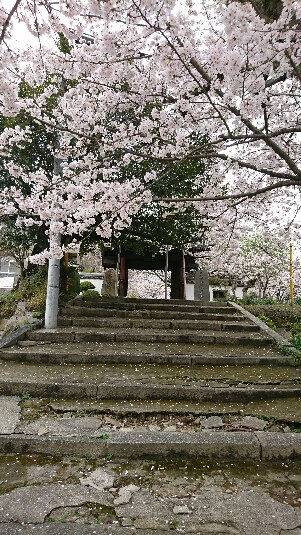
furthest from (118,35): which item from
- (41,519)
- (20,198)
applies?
(41,519)

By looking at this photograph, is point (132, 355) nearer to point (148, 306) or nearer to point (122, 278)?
point (148, 306)

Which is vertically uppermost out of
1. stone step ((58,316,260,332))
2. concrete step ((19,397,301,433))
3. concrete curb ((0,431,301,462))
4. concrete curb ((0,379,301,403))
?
stone step ((58,316,260,332))

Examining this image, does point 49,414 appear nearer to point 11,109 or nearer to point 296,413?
point 296,413

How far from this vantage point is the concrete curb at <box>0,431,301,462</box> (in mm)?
3533

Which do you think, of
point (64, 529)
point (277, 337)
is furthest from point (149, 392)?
point (277, 337)

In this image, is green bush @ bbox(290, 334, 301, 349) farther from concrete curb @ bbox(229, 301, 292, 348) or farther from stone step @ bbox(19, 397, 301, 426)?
stone step @ bbox(19, 397, 301, 426)

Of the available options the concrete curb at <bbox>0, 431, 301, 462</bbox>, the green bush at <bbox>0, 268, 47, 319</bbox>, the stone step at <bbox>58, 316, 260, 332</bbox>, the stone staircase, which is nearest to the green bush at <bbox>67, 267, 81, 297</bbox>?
the green bush at <bbox>0, 268, 47, 319</bbox>

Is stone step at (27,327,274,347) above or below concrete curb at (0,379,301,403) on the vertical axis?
above

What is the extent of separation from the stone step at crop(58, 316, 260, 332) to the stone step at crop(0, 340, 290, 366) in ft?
4.70

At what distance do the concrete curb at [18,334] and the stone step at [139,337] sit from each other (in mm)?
160

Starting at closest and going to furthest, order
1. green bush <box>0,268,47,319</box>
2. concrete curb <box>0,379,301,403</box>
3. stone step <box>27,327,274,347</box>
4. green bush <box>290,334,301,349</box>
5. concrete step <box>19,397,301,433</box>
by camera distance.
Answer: concrete step <box>19,397,301,433</box>, concrete curb <box>0,379,301,403</box>, green bush <box>290,334,301,349</box>, stone step <box>27,327,274,347</box>, green bush <box>0,268,47,319</box>

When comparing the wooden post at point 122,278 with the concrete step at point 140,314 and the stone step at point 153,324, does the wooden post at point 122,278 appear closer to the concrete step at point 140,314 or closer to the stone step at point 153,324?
the concrete step at point 140,314

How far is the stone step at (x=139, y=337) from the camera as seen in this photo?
23.8 ft

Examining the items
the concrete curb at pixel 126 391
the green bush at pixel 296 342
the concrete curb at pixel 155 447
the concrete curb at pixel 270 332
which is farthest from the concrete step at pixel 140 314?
the concrete curb at pixel 155 447
